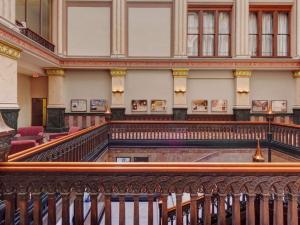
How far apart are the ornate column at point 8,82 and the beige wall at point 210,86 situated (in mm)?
9157

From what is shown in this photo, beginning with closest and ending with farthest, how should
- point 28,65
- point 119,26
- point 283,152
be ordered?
1. point 283,152
2. point 28,65
3. point 119,26

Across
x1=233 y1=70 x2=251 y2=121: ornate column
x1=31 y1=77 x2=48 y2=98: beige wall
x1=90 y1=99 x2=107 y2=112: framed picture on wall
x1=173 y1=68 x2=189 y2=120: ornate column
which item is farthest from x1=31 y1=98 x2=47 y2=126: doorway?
x1=233 y1=70 x2=251 y2=121: ornate column

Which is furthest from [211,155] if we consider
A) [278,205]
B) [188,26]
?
[278,205]

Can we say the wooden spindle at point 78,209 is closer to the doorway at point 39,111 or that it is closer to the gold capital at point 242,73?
the gold capital at point 242,73

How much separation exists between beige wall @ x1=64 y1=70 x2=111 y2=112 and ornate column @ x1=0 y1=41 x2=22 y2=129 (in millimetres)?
5620

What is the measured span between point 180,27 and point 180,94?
3704mm

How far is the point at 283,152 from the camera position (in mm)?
10148

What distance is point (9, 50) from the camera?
974 cm

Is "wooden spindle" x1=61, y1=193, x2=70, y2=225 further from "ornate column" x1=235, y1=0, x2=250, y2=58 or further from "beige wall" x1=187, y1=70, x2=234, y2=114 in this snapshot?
"ornate column" x1=235, y1=0, x2=250, y2=58

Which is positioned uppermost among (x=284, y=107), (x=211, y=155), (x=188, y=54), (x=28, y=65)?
(x=188, y=54)

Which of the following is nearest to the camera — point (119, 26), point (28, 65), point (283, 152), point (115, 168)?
point (115, 168)

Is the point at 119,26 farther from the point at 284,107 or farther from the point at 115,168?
the point at 115,168

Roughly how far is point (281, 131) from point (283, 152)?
80 centimetres

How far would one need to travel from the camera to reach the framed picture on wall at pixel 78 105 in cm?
1596
